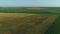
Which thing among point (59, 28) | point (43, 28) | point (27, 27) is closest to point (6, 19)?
point (27, 27)

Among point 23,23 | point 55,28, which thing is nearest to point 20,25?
point 23,23

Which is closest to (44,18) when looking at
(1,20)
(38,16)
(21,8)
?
(38,16)

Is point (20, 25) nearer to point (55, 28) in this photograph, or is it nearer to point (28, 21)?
point (28, 21)

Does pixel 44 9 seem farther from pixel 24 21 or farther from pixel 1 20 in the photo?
pixel 1 20

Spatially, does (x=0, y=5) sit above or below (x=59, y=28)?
above

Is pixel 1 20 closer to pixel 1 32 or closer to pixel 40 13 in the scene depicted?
pixel 1 32
